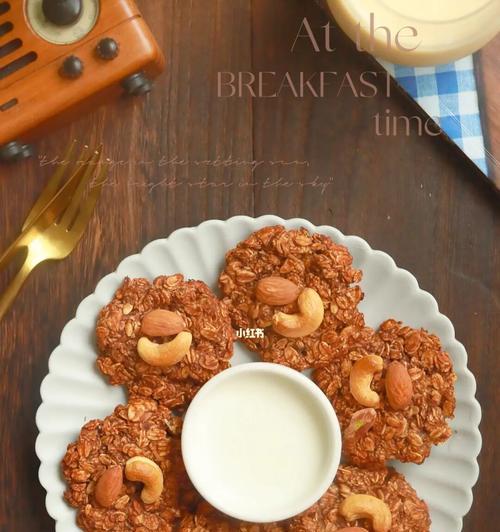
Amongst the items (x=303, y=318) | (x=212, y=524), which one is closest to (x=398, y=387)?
(x=303, y=318)

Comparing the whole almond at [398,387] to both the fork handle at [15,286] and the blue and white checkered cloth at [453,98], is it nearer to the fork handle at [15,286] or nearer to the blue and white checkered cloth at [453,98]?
the blue and white checkered cloth at [453,98]

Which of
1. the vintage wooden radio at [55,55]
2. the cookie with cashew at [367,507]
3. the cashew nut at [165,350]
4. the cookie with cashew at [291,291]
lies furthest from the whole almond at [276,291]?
the vintage wooden radio at [55,55]

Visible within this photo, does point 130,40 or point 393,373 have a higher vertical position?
point 130,40

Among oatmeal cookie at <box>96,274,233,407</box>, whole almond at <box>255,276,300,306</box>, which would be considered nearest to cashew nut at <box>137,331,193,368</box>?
oatmeal cookie at <box>96,274,233,407</box>

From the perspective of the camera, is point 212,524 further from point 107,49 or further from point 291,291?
point 107,49

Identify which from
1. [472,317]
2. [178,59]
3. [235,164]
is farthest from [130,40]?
[472,317]

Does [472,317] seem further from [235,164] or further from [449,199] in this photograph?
[235,164]

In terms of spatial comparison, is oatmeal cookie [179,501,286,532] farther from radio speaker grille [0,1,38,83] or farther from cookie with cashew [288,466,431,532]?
radio speaker grille [0,1,38,83]
